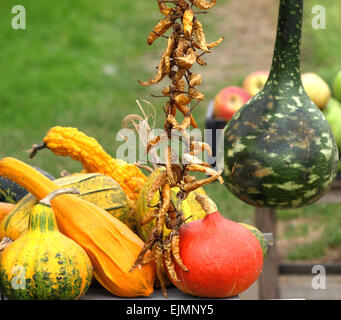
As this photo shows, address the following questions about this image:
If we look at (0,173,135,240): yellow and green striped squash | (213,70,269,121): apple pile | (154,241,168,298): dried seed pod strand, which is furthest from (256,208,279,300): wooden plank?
(154,241,168,298): dried seed pod strand

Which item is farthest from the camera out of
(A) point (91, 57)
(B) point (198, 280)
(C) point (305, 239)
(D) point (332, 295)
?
(A) point (91, 57)

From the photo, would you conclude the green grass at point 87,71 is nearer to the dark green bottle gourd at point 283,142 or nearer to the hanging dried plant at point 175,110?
the dark green bottle gourd at point 283,142

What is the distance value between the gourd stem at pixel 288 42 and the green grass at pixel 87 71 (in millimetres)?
2788

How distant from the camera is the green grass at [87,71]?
479 centimetres

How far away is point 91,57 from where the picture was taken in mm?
7039

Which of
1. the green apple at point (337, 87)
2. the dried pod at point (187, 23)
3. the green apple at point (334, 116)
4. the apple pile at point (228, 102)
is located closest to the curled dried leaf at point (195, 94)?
the dried pod at point (187, 23)

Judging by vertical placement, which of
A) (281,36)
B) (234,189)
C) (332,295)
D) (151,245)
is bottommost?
(332,295)

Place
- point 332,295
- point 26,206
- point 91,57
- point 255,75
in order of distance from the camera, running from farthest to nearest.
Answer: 1. point 91,57
2. point 332,295
3. point 255,75
4. point 26,206

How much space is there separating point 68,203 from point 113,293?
23 centimetres

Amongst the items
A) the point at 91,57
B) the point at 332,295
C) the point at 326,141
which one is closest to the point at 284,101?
the point at 326,141

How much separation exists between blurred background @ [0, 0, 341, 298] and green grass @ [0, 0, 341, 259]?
1cm

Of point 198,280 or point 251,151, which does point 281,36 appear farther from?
point 198,280

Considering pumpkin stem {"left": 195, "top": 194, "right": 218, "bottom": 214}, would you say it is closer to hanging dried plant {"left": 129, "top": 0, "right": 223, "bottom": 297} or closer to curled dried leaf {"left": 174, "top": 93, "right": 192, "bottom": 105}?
hanging dried plant {"left": 129, "top": 0, "right": 223, "bottom": 297}

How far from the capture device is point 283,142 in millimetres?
1355
